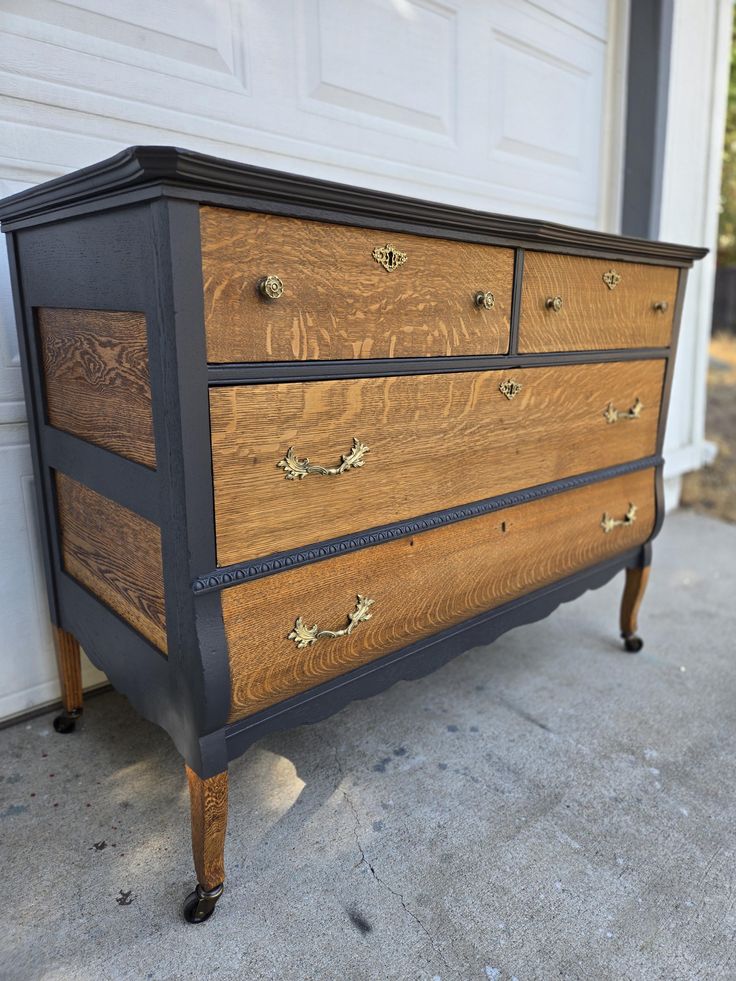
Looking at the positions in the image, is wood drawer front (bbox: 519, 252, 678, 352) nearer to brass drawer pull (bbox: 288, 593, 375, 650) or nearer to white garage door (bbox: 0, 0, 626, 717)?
brass drawer pull (bbox: 288, 593, 375, 650)

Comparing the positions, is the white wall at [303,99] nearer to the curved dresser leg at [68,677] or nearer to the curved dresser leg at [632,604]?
the curved dresser leg at [68,677]

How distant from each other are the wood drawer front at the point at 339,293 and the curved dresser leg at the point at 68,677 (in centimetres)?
93

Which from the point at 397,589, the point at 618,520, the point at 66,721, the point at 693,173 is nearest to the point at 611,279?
the point at 618,520

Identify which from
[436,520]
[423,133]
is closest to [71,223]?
[436,520]

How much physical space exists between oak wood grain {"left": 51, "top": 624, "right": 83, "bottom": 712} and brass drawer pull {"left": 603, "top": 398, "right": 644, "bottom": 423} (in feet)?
4.44

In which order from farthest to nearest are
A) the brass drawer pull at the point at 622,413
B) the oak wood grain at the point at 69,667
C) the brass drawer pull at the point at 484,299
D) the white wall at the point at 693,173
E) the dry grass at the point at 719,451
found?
1. the dry grass at the point at 719,451
2. the white wall at the point at 693,173
3. the brass drawer pull at the point at 622,413
4. the oak wood grain at the point at 69,667
5. the brass drawer pull at the point at 484,299

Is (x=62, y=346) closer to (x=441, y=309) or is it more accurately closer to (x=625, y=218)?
(x=441, y=309)

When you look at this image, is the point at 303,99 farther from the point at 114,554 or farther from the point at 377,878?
the point at 377,878

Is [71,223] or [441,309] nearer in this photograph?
[71,223]

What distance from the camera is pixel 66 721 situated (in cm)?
165

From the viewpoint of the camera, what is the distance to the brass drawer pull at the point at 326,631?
1179mm

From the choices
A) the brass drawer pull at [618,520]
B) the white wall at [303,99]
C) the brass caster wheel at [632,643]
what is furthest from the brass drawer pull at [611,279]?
the brass caster wheel at [632,643]

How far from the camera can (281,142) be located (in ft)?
6.04

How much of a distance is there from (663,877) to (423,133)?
2002 mm
